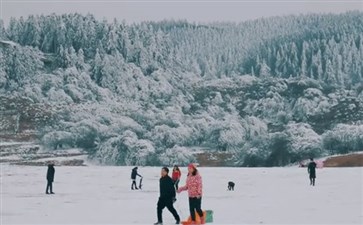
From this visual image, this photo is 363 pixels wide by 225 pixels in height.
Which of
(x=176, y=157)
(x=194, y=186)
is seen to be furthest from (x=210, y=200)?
(x=176, y=157)

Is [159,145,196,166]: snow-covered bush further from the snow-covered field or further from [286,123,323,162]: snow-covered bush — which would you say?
the snow-covered field

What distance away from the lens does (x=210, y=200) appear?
104 ft

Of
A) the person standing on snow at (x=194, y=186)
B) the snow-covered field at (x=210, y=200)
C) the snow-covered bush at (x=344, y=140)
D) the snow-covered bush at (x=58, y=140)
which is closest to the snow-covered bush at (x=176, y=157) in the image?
the snow-covered bush at (x=58, y=140)

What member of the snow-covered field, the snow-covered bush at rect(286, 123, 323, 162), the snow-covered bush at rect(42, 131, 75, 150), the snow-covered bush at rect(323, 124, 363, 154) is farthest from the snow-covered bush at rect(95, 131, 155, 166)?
the snow-covered field

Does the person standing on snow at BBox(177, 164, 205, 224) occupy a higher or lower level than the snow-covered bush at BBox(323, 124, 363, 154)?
lower

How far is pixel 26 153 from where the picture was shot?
130250 mm

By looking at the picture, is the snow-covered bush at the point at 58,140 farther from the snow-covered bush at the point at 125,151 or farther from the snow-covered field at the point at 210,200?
the snow-covered field at the point at 210,200

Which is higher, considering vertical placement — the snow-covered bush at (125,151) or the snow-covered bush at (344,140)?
the snow-covered bush at (344,140)

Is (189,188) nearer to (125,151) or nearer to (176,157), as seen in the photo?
(176,157)

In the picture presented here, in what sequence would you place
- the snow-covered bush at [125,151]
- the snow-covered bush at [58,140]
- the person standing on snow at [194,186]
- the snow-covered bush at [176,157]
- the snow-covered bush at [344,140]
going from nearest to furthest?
1. the person standing on snow at [194,186]
2. the snow-covered bush at [344,140]
3. the snow-covered bush at [176,157]
4. the snow-covered bush at [125,151]
5. the snow-covered bush at [58,140]

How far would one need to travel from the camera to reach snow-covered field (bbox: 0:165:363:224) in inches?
914

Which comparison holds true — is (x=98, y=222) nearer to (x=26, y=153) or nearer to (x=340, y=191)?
(x=340, y=191)

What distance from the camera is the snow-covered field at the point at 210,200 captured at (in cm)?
2320

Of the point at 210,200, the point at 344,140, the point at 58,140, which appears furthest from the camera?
the point at 58,140
